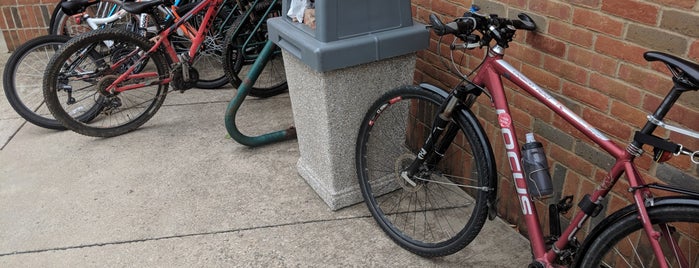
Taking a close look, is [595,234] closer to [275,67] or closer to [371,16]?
[371,16]

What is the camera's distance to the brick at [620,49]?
1.93m

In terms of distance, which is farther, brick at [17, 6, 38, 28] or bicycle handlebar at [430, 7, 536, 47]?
brick at [17, 6, 38, 28]

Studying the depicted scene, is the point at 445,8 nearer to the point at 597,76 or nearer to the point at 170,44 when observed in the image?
the point at 597,76

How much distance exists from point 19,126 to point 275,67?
78.1 inches

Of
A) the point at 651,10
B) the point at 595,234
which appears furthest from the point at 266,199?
the point at 651,10

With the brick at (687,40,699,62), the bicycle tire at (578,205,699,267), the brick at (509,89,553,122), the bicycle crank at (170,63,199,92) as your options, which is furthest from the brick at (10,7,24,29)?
the brick at (687,40,699,62)

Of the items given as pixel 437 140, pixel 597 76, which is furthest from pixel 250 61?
pixel 597 76

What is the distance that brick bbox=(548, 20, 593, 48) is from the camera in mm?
2105

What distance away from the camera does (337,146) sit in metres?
2.83

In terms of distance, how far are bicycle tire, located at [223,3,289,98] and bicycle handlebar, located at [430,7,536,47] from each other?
233cm

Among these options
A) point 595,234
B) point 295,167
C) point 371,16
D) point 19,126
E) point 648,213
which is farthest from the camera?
point 19,126

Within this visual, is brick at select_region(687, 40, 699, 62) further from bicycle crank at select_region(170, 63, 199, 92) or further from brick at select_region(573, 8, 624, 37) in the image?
bicycle crank at select_region(170, 63, 199, 92)

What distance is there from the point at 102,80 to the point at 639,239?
3.37 meters

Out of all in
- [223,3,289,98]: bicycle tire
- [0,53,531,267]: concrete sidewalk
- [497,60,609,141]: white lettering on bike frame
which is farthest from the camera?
[223,3,289,98]: bicycle tire
